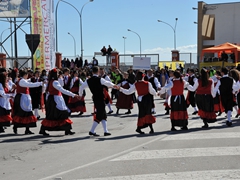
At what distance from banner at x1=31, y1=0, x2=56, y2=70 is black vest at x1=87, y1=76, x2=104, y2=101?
1293 cm

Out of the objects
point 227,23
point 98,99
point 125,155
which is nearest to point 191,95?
point 98,99

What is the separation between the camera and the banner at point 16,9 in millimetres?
23828

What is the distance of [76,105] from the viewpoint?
16.2 m

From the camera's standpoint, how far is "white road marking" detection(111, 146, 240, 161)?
26.9ft

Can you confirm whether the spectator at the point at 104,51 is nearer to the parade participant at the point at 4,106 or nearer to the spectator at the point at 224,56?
the spectator at the point at 224,56

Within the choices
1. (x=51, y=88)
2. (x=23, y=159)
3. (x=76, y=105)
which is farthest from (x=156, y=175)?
(x=76, y=105)

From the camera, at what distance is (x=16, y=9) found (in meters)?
23.8

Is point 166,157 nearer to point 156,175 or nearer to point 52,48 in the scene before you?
point 156,175

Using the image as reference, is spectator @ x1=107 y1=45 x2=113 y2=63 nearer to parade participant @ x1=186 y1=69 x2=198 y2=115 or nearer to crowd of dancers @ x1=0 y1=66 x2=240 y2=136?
parade participant @ x1=186 y1=69 x2=198 y2=115

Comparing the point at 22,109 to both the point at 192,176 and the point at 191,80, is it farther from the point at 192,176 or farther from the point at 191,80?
the point at 191,80

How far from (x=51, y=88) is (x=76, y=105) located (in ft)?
17.6

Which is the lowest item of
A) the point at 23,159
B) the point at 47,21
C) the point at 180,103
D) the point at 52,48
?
the point at 23,159

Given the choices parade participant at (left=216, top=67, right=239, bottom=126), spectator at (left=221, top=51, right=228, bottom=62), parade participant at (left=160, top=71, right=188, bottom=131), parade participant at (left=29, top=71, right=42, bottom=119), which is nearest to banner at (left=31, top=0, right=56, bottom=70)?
parade participant at (left=29, top=71, right=42, bottom=119)

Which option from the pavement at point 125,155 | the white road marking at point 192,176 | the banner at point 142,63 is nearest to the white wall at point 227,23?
the banner at point 142,63
